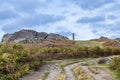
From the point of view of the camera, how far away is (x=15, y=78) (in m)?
37.9

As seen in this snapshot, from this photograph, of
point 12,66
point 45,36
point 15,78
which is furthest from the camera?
point 45,36

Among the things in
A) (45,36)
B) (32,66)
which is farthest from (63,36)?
(32,66)

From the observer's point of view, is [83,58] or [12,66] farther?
[83,58]

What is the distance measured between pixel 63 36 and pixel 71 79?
72061 millimetres

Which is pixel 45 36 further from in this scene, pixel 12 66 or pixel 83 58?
pixel 12 66

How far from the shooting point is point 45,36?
107 m

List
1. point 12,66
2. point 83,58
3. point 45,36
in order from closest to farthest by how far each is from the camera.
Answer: point 12,66 < point 83,58 < point 45,36

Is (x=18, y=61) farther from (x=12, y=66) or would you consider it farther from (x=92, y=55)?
(x=92, y=55)

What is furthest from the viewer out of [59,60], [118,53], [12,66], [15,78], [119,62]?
[118,53]

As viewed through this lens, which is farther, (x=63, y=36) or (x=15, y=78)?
(x=63, y=36)

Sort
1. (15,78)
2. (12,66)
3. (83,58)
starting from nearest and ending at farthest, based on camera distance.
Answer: (15,78)
(12,66)
(83,58)

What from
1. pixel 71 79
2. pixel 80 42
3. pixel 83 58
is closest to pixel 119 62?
pixel 71 79

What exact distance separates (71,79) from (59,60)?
24635mm

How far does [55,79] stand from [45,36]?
6960 centimetres
